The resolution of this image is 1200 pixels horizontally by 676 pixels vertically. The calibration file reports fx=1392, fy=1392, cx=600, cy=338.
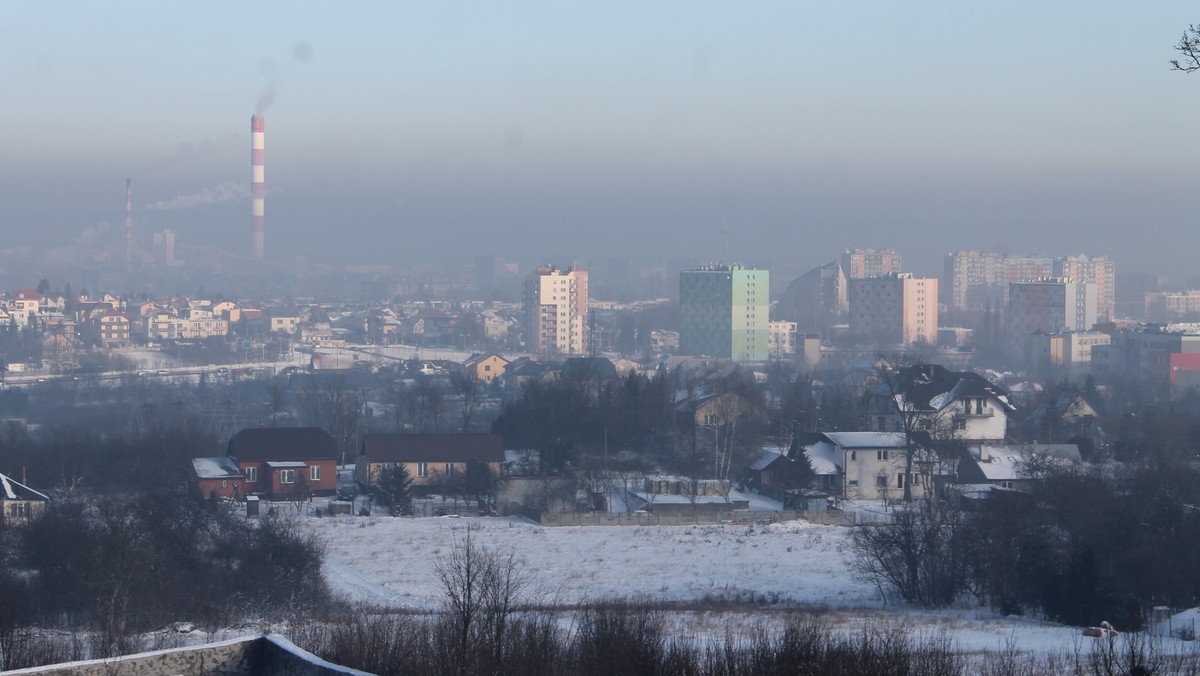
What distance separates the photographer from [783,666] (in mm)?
6324

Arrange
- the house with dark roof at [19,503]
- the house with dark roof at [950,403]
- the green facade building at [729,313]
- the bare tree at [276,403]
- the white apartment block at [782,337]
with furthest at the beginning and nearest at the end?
the white apartment block at [782,337] → the green facade building at [729,313] → the bare tree at [276,403] → the house with dark roof at [950,403] → the house with dark roof at [19,503]

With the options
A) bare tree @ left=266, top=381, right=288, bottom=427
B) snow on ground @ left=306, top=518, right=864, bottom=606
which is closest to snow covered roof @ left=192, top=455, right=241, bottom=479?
snow on ground @ left=306, top=518, right=864, bottom=606

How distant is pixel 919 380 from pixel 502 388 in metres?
17.4

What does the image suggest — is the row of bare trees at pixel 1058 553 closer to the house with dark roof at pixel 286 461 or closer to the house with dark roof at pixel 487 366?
the house with dark roof at pixel 286 461

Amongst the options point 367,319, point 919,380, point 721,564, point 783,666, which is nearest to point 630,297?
point 367,319

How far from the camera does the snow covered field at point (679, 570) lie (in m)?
11.2

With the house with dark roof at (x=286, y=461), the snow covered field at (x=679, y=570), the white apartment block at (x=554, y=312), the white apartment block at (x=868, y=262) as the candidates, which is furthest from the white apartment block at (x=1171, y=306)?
the snow covered field at (x=679, y=570)

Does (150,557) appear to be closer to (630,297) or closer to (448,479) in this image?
(448,479)

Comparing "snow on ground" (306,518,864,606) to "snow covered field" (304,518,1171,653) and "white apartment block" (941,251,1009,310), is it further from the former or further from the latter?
"white apartment block" (941,251,1009,310)

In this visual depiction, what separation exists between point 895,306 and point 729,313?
9992 millimetres

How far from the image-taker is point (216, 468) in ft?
63.9

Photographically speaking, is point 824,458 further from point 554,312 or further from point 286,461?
point 554,312

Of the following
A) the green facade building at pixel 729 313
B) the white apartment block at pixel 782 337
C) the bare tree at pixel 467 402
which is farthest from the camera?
the white apartment block at pixel 782 337

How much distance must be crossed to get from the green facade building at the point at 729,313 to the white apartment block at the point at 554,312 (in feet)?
16.0
